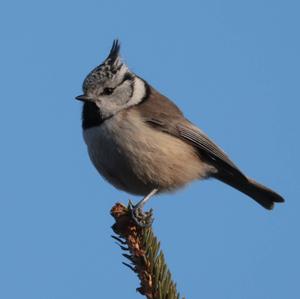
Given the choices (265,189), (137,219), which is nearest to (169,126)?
(265,189)

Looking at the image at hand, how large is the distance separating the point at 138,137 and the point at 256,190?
175 cm

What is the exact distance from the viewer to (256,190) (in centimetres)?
591

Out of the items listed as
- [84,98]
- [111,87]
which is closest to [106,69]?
[111,87]

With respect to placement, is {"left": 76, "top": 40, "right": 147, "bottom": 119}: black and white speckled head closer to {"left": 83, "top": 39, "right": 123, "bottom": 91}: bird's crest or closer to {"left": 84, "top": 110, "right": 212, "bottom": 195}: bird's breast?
{"left": 83, "top": 39, "right": 123, "bottom": 91}: bird's crest

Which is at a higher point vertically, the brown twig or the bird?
the bird

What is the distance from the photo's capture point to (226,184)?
6000 mm

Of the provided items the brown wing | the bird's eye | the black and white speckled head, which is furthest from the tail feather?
the bird's eye

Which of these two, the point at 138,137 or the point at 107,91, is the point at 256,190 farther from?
the point at 107,91

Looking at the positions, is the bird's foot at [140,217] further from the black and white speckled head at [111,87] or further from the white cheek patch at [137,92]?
the white cheek patch at [137,92]

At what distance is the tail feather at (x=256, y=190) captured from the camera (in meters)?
5.84

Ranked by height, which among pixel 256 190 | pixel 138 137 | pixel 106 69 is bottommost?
pixel 138 137

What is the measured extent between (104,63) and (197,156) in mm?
1306

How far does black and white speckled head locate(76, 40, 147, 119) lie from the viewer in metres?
5.02

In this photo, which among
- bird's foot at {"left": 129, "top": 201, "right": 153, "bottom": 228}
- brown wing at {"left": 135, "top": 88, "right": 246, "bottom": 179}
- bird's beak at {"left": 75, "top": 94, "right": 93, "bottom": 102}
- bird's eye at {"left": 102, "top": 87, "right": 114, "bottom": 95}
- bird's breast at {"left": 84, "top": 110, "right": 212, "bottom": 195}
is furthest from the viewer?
brown wing at {"left": 135, "top": 88, "right": 246, "bottom": 179}
